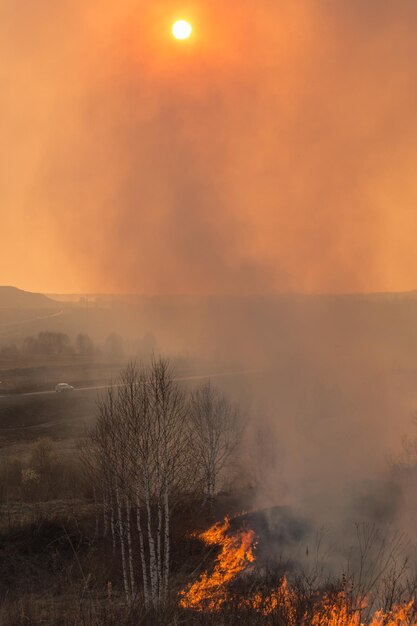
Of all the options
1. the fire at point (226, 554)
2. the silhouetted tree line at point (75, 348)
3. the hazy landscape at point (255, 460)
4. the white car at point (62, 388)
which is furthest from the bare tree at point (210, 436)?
the silhouetted tree line at point (75, 348)

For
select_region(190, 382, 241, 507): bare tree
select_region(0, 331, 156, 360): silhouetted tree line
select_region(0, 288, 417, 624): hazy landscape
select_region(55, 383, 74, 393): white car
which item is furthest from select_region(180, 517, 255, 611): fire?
select_region(0, 331, 156, 360): silhouetted tree line

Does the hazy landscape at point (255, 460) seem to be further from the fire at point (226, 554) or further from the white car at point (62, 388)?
the white car at point (62, 388)

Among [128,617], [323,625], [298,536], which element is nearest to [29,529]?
[298,536]

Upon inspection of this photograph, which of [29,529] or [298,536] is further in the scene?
[298,536]

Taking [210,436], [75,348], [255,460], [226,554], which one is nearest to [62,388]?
[255,460]

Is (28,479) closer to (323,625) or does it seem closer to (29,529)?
(29,529)

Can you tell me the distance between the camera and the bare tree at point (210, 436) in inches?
1307

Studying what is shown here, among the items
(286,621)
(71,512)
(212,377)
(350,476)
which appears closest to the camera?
(286,621)

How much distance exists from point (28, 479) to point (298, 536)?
1942cm

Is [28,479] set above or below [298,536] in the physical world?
above

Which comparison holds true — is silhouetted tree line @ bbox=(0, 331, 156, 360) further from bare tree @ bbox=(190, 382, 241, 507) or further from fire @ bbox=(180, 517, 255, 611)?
fire @ bbox=(180, 517, 255, 611)

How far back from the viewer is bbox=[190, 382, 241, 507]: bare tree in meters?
33.2

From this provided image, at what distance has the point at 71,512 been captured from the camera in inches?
1053

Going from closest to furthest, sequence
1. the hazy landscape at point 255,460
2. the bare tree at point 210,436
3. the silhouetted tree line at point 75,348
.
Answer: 1. the hazy landscape at point 255,460
2. the bare tree at point 210,436
3. the silhouetted tree line at point 75,348
